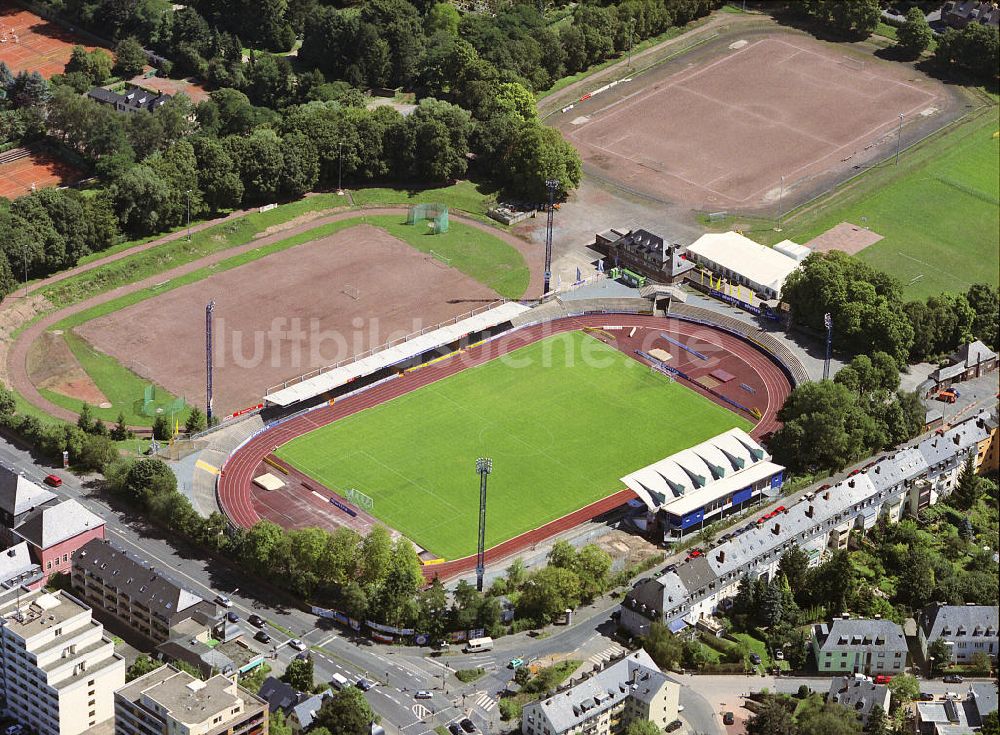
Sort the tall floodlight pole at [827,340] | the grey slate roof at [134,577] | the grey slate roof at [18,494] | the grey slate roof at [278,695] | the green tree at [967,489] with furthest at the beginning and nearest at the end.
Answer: the tall floodlight pole at [827,340], the green tree at [967,489], the grey slate roof at [18,494], the grey slate roof at [134,577], the grey slate roof at [278,695]

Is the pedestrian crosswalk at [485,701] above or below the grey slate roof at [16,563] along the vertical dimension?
below

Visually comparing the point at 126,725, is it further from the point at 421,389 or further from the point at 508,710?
the point at 421,389

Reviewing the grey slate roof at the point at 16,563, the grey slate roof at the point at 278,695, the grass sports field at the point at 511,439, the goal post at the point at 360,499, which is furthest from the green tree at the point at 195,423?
the grey slate roof at the point at 278,695

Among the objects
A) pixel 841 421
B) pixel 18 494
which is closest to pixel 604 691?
pixel 841 421

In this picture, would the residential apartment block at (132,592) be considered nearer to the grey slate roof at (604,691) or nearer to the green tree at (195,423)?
the green tree at (195,423)

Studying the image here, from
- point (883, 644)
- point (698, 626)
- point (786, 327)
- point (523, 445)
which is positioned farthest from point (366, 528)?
point (786, 327)

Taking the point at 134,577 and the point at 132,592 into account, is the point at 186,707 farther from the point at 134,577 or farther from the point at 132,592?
the point at 134,577

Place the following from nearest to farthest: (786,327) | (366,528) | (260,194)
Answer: (366,528), (786,327), (260,194)
